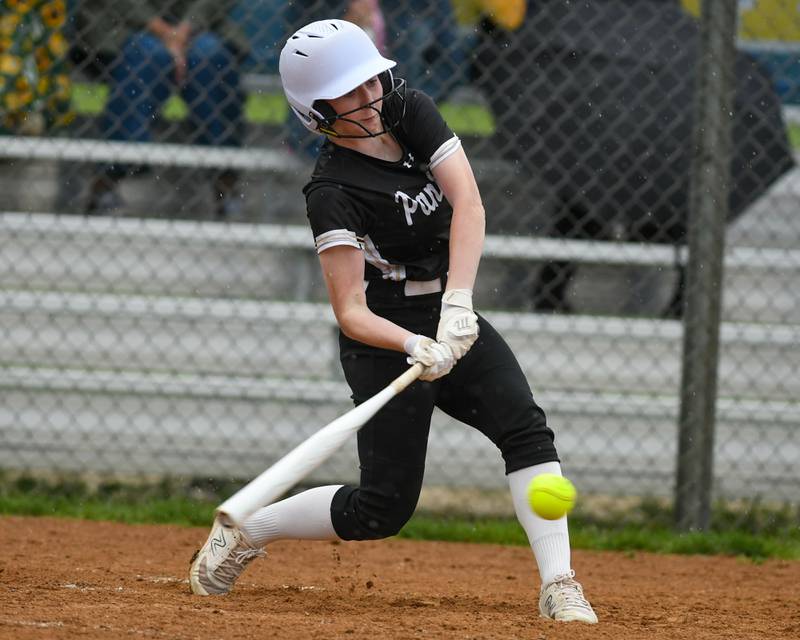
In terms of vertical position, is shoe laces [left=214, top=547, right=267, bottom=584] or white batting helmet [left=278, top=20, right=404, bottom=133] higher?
white batting helmet [left=278, top=20, right=404, bottom=133]

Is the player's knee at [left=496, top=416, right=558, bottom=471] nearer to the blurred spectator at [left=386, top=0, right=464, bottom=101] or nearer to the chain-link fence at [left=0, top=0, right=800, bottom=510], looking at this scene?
the chain-link fence at [left=0, top=0, right=800, bottom=510]

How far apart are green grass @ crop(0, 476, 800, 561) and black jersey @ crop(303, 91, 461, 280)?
1809 millimetres

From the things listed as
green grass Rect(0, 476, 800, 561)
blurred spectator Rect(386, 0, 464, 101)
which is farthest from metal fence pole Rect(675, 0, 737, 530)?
blurred spectator Rect(386, 0, 464, 101)

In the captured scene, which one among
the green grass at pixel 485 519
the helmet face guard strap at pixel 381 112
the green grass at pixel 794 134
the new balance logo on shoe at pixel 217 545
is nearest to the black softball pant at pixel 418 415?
the new balance logo on shoe at pixel 217 545

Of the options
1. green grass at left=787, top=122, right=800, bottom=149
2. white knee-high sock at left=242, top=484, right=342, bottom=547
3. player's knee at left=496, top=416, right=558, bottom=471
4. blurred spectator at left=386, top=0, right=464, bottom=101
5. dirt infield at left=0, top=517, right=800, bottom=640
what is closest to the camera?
dirt infield at left=0, top=517, right=800, bottom=640

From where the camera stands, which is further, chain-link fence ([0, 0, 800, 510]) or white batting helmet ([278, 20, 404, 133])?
chain-link fence ([0, 0, 800, 510])

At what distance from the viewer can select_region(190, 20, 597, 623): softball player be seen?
3232mm

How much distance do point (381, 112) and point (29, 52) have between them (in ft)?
8.44

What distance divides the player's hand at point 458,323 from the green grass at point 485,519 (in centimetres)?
189

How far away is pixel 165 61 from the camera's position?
551cm

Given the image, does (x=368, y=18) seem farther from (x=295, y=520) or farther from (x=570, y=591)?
(x=570, y=591)

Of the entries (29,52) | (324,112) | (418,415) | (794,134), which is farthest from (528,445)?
(794,134)

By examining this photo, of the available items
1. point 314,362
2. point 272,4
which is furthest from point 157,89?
point 314,362

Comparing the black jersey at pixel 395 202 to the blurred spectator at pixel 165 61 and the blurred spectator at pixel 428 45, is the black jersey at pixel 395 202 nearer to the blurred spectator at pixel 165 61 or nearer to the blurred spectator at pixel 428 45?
the blurred spectator at pixel 428 45
